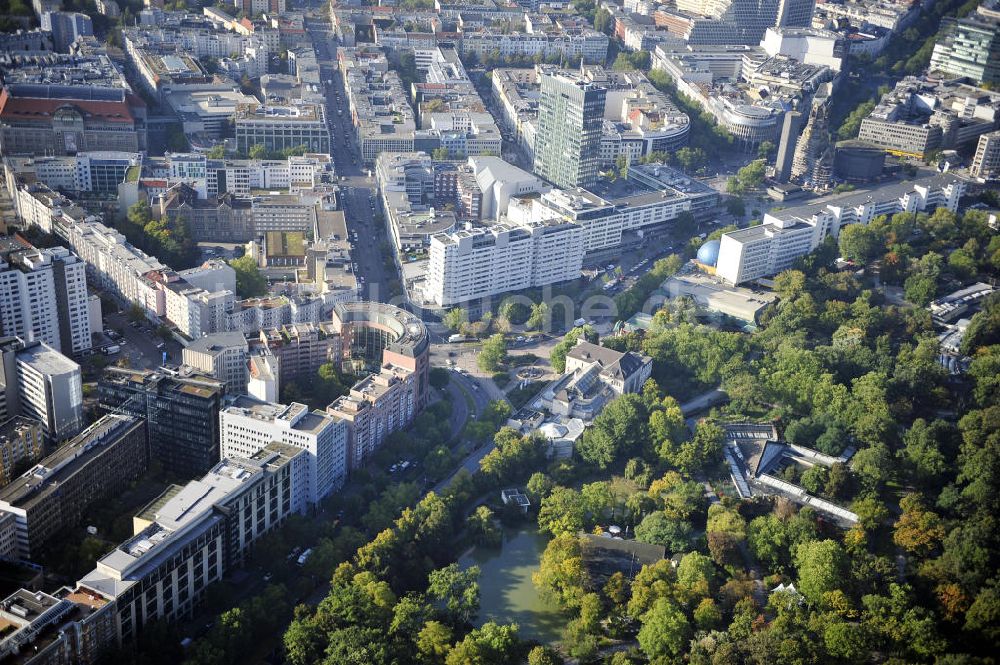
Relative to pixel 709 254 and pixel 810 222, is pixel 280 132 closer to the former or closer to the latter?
pixel 709 254

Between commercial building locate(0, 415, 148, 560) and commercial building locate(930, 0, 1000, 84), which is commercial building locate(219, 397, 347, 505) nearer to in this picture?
commercial building locate(0, 415, 148, 560)

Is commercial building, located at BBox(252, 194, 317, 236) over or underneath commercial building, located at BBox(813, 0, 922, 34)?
underneath

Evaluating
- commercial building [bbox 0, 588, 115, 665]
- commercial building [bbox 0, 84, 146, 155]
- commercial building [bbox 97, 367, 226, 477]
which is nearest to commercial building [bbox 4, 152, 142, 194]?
commercial building [bbox 0, 84, 146, 155]

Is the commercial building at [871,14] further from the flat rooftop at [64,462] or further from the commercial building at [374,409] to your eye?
the flat rooftop at [64,462]

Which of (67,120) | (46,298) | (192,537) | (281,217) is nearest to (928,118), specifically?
(281,217)

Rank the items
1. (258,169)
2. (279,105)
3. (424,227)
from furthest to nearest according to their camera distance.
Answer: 1. (279,105)
2. (258,169)
3. (424,227)

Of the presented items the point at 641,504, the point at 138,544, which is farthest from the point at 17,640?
Answer: the point at 641,504

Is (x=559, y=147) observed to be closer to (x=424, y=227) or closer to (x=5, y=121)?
(x=424, y=227)
